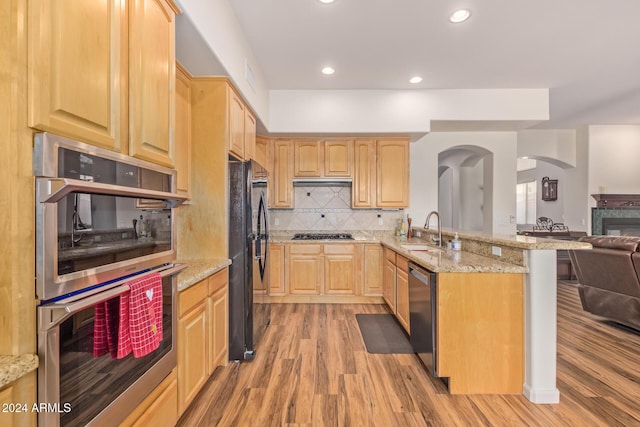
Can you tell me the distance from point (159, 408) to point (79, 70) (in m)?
1.47

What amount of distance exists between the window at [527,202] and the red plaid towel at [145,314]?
1011 centimetres

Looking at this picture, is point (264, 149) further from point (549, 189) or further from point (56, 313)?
point (549, 189)

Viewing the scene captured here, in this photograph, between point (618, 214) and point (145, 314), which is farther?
point (618, 214)

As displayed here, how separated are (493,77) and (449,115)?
24.6 inches

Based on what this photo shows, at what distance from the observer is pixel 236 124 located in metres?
2.58

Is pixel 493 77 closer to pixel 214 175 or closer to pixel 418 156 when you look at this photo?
pixel 418 156

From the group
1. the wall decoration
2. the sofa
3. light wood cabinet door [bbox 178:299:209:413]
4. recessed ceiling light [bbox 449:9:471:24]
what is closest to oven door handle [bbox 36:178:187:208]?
light wood cabinet door [bbox 178:299:209:413]

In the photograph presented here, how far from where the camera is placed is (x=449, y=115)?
12.7ft

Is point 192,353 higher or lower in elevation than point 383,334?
higher

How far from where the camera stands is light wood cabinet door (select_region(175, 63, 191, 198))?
2.15 m

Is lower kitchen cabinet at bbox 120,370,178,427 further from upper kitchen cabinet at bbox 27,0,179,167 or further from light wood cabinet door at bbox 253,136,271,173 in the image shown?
light wood cabinet door at bbox 253,136,271,173

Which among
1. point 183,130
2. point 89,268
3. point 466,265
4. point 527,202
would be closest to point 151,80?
point 89,268

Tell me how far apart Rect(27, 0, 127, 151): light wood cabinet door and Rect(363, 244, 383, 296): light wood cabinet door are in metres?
3.30

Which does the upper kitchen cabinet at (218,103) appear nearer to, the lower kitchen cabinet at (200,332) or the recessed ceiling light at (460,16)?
the lower kitchen cabinet at (200,332)
